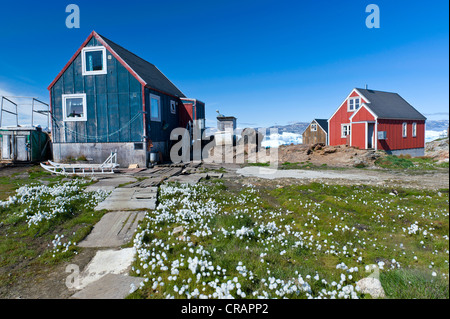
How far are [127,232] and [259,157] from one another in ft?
83.0

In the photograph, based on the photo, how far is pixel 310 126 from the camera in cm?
5150

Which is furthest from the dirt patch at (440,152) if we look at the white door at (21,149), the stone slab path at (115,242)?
the white door at (21,149)

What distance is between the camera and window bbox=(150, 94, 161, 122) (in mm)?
25562

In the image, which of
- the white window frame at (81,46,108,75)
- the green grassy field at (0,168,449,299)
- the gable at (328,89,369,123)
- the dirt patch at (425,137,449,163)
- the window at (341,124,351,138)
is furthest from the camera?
the window at (341,124,351,138)

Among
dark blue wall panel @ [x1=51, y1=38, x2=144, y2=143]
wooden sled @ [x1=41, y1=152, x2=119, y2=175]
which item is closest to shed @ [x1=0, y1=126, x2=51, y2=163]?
dark blue wall panel @ [x1=51, y1=38, x2=144, y2=143]

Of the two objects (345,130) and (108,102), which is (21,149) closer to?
(108,102)

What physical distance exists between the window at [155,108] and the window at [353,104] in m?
26.4

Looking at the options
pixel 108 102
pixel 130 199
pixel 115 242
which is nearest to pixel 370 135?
pixel 108 102

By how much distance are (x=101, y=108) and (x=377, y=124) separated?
31.7 meters

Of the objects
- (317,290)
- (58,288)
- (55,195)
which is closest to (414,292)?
(317,290)

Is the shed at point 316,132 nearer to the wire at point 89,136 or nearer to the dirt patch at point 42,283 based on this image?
the wire at point 89,136

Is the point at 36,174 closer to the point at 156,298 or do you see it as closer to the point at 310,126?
the point at 156,298

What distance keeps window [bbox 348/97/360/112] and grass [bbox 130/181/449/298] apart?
28.8 meters

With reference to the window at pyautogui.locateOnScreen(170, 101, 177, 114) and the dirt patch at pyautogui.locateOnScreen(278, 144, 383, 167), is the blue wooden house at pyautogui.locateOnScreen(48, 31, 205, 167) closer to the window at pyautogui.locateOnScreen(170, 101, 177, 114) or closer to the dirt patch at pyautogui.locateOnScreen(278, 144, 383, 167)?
the window at pyautogui.locateOnScreen(170, 101, 177, 114)
